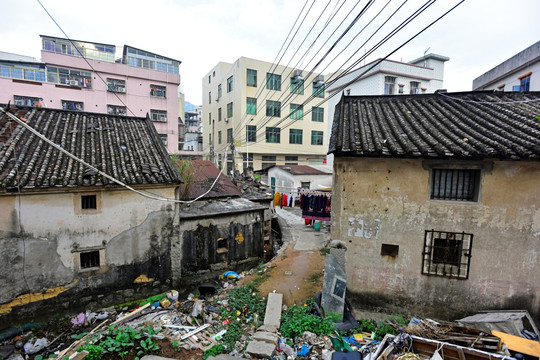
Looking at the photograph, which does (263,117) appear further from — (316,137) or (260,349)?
(260,349)

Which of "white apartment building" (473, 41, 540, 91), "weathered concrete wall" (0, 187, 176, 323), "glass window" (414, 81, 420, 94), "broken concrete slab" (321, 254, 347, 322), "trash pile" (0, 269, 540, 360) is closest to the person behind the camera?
"trash pile" (0, 269, 540, 360)

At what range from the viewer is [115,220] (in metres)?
9.85

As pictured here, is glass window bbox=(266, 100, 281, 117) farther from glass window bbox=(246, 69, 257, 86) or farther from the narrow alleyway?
the narrow alleyway

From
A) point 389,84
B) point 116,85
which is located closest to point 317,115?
point 389,84

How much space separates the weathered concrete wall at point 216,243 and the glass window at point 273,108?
21557 millimetres

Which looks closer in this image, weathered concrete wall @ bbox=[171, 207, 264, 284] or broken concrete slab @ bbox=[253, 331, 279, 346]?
broken concrete slab @ bbox=[253, 331, 279, 346]

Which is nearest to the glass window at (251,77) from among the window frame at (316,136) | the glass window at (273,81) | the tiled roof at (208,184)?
the glass window at (273,81)

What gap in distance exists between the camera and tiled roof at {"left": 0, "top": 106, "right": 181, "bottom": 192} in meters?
8.74

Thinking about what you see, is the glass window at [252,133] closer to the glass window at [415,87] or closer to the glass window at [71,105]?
the glass window at [71,105]

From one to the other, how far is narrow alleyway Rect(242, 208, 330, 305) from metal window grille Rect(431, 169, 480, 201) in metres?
5.32

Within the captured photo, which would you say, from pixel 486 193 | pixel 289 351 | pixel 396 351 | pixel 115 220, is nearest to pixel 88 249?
pixel 115 220

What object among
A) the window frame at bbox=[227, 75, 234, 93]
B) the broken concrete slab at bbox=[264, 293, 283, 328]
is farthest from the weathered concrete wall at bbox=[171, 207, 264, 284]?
the window frame at bbox=[227, 75, 234, 93]

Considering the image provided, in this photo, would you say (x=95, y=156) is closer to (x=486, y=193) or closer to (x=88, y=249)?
(x=88, y=249)

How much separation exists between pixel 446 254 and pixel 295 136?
94.6 ft
